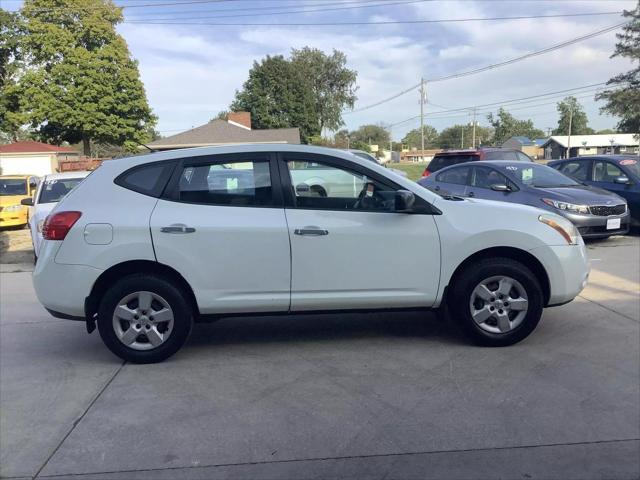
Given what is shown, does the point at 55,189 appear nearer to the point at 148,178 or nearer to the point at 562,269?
the point at 148,178

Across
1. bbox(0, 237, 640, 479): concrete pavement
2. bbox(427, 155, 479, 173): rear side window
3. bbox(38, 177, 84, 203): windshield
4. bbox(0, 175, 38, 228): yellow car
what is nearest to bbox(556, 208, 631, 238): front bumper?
bbox(0, 237, 640, 479): concrete pavement

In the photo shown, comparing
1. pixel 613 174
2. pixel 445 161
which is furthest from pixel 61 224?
pixel 445 161

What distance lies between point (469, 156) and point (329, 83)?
55798mm

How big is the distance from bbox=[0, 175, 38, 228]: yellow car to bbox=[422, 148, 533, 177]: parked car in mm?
10864

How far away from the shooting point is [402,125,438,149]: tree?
4988 inches

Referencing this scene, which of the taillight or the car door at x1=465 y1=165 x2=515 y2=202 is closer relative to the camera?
the taillight

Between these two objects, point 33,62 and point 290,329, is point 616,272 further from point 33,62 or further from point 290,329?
point 33,62

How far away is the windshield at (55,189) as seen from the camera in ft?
35.3

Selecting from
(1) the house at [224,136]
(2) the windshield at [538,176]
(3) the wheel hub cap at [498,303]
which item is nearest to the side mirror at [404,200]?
(3) the wheel hub cap at [498,303]

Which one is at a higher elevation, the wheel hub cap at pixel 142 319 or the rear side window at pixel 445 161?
the rear side window at pixel 445 161

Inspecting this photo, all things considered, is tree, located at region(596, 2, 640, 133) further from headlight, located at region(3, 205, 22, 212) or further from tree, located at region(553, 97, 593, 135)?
tree, located at region(553, 97, 593, 135)

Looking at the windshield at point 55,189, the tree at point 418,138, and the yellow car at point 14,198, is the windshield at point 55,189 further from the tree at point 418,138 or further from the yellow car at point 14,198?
the tree at point 418,138

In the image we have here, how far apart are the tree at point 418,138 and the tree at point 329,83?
60.4m

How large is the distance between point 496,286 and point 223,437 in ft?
8.50
